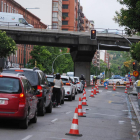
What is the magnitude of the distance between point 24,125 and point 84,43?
50118mm

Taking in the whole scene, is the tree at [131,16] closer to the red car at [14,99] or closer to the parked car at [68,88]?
the red car at [14,99]

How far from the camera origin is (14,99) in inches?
471

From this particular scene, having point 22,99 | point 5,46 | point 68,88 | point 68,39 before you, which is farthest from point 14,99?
point 68,39

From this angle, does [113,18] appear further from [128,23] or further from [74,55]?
[74,55]

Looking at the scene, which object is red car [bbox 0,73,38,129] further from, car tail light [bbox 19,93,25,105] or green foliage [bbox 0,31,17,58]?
green foliage [bbox 0,31,17,58]

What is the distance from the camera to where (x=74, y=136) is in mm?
11539

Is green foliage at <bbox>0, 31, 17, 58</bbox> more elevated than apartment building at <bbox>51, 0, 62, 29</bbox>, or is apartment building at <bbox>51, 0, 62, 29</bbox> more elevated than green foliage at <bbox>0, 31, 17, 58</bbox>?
apartment building at <bbox>51, 0, 62, 29</bbox>

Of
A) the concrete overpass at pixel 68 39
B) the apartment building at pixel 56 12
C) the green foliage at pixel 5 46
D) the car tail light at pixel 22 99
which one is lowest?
the car tail light at pixel 22 99

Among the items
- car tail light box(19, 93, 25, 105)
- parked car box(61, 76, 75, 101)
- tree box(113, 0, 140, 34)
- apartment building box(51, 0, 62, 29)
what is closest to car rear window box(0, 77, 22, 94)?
car tail light box(19, 93, 25, 105)

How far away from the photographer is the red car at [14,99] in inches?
470

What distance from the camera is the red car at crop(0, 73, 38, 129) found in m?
11.9

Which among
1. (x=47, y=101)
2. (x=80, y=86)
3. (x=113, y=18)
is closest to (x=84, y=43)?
(x=80, y=86)

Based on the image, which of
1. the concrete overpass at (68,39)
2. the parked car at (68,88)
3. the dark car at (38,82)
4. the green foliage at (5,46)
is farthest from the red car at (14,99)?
the concrete overpass at (68,39)

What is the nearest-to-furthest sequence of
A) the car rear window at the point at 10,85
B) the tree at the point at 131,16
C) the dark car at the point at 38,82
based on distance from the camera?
the car rear window at the point at 10,85
the dark car at the point at 38,82
the tree at the point at 131,16
